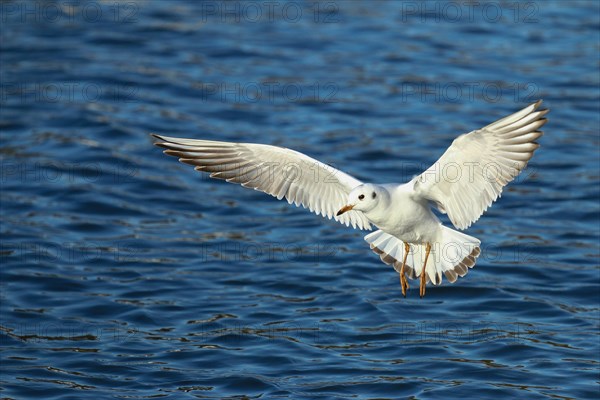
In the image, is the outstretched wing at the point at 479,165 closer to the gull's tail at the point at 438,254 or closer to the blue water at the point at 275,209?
the gull's tail at the point at 438,254

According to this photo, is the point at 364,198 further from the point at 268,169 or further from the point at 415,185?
the point at 268,169

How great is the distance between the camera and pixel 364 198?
9891mm

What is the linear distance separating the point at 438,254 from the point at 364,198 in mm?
1432

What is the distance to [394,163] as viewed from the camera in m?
16.9

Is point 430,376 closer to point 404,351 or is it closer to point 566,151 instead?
point 404,351

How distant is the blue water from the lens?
11.9 m

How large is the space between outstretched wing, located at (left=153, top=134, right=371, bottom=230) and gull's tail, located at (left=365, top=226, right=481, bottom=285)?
354 mm

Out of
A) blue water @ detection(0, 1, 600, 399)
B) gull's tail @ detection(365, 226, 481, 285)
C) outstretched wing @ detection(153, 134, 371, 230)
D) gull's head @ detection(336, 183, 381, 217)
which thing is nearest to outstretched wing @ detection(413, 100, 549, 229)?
gull's tail @ detection(365, 226, 481, 285)

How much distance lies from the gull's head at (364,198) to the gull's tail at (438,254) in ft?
3.45

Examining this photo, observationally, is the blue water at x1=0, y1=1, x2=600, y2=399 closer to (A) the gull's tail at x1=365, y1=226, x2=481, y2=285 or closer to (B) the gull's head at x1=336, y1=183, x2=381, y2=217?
(A) the gull's tail at x1=365, y1=226, x2=481, y2=285

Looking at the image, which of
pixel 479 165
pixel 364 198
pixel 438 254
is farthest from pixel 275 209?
pixel 479 165

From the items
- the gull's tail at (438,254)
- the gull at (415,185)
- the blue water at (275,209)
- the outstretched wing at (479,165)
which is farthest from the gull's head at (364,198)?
the blue water at (275,209)

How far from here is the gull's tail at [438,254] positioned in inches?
424

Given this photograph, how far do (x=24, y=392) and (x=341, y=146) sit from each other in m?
7.46
